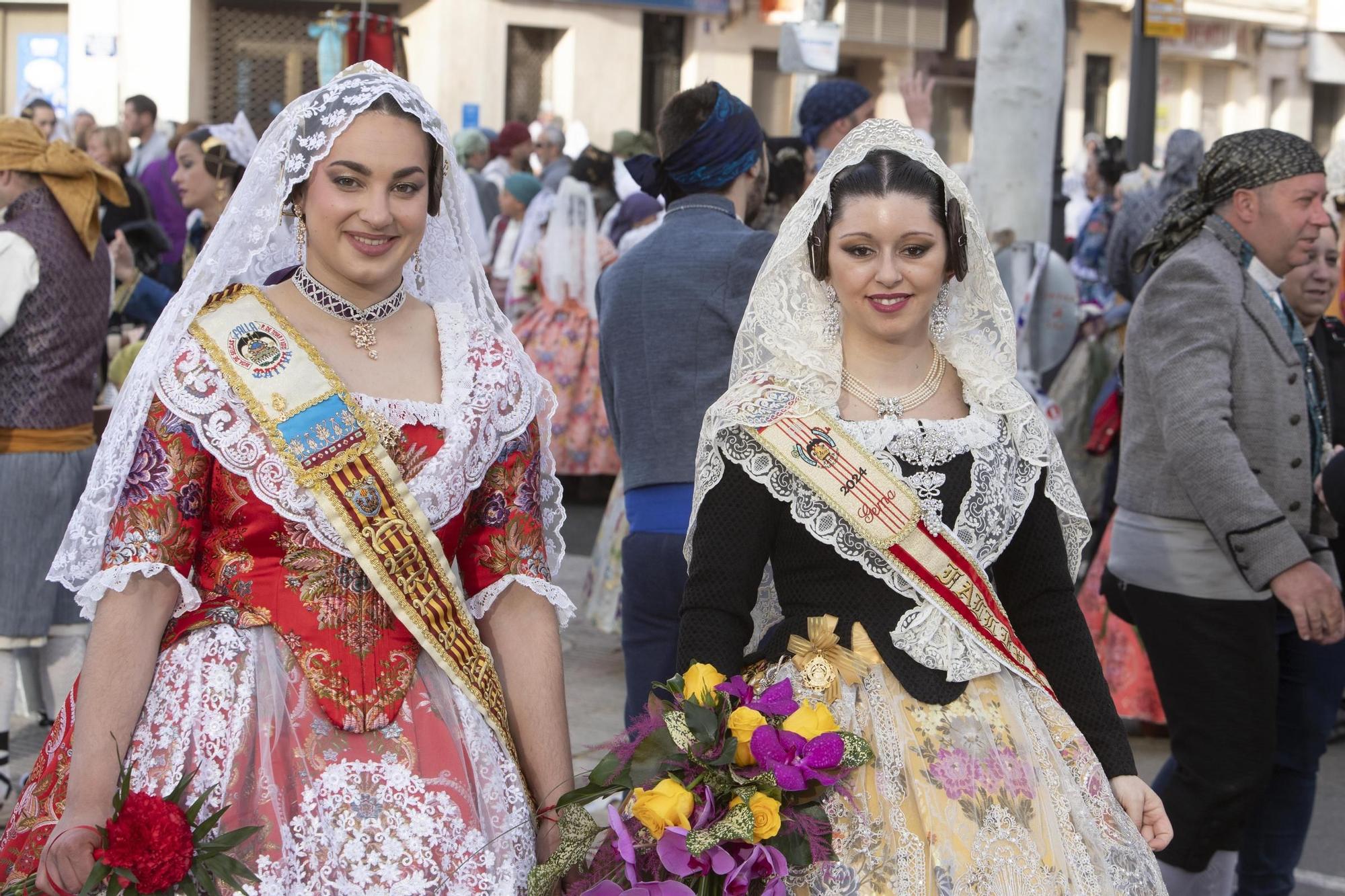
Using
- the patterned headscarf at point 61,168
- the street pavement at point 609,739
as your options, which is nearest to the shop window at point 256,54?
the street pavement at point 609,739

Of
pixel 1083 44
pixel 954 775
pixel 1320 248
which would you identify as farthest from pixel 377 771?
pixel 1083 44

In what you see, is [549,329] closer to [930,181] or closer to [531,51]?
[930,181]

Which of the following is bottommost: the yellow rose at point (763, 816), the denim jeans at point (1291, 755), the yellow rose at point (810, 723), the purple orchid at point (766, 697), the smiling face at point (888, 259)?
the denim jeans at point (1291, 755)

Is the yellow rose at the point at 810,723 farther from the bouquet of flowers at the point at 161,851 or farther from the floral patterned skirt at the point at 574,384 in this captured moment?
the floral patterned skirt at the point at 574,384

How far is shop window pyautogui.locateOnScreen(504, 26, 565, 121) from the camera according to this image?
902 inches

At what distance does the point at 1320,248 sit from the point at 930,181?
7.23 feet

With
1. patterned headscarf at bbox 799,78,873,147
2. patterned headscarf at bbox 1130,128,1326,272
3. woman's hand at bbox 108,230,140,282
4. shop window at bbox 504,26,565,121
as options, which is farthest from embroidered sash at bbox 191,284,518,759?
shop window at bbox 504,26,565,121

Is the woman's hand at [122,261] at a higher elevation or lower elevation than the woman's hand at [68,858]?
higher

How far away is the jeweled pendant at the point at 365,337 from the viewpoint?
265 cm

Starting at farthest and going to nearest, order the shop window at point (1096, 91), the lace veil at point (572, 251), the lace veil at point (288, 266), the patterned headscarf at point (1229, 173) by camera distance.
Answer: the shop window at point (1096, 91) < the lace veil at point (572, 251) < the patterned headscarf at point (1229, 173) < the lace veil at point (288, 266)

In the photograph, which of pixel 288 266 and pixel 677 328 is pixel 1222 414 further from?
pixel 288 266

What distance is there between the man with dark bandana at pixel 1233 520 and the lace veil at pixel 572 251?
6.57 m

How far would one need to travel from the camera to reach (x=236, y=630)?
248 cm

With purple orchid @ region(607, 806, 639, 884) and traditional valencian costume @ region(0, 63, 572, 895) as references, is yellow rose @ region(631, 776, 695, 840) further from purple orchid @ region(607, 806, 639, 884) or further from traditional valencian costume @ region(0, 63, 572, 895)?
traditional valencian costume @ region(0, 63, 572, 895)
